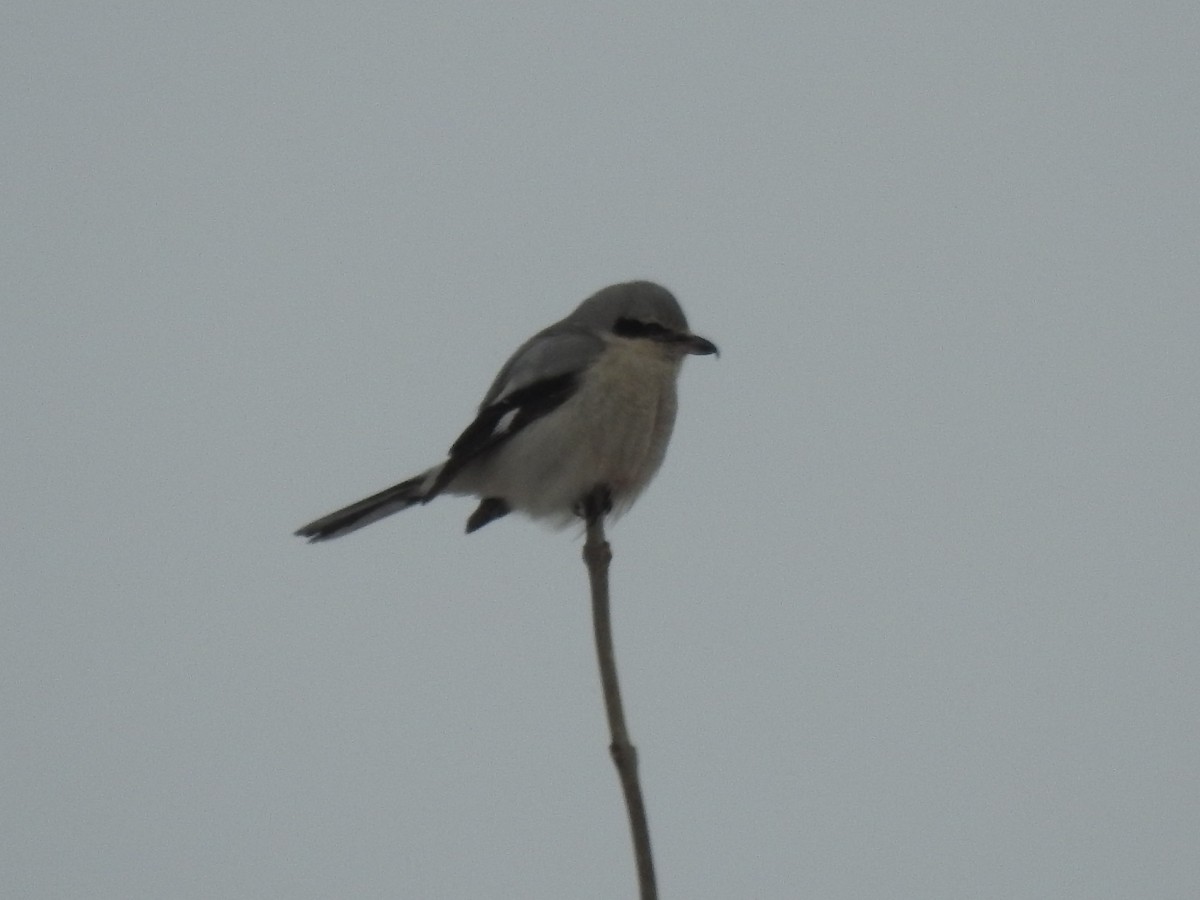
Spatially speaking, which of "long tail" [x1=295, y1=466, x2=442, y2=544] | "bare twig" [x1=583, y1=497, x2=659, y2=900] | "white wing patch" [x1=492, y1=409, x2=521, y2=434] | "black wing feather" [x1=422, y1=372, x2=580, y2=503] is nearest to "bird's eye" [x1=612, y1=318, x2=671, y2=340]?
"black wing feather" [x1=422, y1=372, x2=580, y2=503]

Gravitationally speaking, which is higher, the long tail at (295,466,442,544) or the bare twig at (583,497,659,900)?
the long tail at (295,466,442,544)

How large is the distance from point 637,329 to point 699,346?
0.76 ft

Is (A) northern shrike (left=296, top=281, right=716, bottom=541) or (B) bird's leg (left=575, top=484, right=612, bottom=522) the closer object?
(B) bird's leg (left=575, top=484, right=612, bottom=522)

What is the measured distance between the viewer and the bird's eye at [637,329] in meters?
4.64

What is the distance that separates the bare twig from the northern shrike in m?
1.64

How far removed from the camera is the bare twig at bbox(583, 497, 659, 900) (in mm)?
2053

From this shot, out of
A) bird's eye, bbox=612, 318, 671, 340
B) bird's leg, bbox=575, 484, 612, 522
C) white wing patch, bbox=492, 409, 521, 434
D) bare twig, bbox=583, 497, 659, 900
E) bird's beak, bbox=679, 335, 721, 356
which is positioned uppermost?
bird's eye, bbox=612, 318, 671, 340

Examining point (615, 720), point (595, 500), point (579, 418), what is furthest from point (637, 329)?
point (615, 720)

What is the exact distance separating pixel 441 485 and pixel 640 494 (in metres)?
0.68

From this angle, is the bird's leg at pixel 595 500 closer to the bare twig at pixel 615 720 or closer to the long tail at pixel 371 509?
the long tail at pixel 371 509

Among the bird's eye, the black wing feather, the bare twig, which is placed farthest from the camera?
the bird's eye

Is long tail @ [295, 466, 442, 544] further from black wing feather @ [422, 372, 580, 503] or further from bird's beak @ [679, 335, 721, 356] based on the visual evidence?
bird's beak @ [679, 335, 721, 356]

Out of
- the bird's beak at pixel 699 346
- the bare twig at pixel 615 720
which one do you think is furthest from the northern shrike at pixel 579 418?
the bare twig at pixel 615 720

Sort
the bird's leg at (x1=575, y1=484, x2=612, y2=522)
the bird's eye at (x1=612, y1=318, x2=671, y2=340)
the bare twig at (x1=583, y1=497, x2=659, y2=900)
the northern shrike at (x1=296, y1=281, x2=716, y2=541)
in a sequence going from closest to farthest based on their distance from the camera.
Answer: the bare twig at (x1=583, y1=497, x2=659, y2=900)
the bird's leg at (x1=575, y1=484, x2=612, y2=522)
the northern shrike at (x1=296, y1=281, x2=716, y2=541)
the bird's eye at (x1=612, y1=318, x2=671, y2=340)
